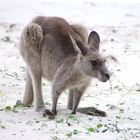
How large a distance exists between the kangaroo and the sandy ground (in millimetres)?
224

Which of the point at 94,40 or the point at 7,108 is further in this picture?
the point at 7,108

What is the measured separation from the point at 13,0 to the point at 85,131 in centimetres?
1056

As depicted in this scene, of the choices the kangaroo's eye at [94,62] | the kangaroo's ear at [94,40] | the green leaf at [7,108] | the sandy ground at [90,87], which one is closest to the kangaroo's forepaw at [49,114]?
the sandy ground at [90,87]

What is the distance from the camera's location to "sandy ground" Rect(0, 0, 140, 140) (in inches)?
189

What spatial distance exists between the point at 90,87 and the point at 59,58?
1.43 meters

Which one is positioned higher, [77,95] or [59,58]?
[59,58]

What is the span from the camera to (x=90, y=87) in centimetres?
707

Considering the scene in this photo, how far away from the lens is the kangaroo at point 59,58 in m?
5.34

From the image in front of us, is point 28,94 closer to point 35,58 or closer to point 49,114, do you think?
point 35,58

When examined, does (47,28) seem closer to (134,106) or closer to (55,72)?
(55,72)

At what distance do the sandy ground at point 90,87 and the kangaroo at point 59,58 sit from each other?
0.22 metres

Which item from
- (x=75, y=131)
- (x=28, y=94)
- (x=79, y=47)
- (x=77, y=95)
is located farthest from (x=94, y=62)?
(x=28, y=94)

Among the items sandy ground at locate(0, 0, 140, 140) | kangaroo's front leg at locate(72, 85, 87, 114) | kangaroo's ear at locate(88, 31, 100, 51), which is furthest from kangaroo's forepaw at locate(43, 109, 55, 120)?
kangaroo's ear at locate(88, 31, 100, 51)

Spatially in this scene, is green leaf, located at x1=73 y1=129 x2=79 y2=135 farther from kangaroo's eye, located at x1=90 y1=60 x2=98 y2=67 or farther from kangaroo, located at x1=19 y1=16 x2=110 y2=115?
kangaroo's eye, located at x1=90 y1=60 x2=98 y2=67
